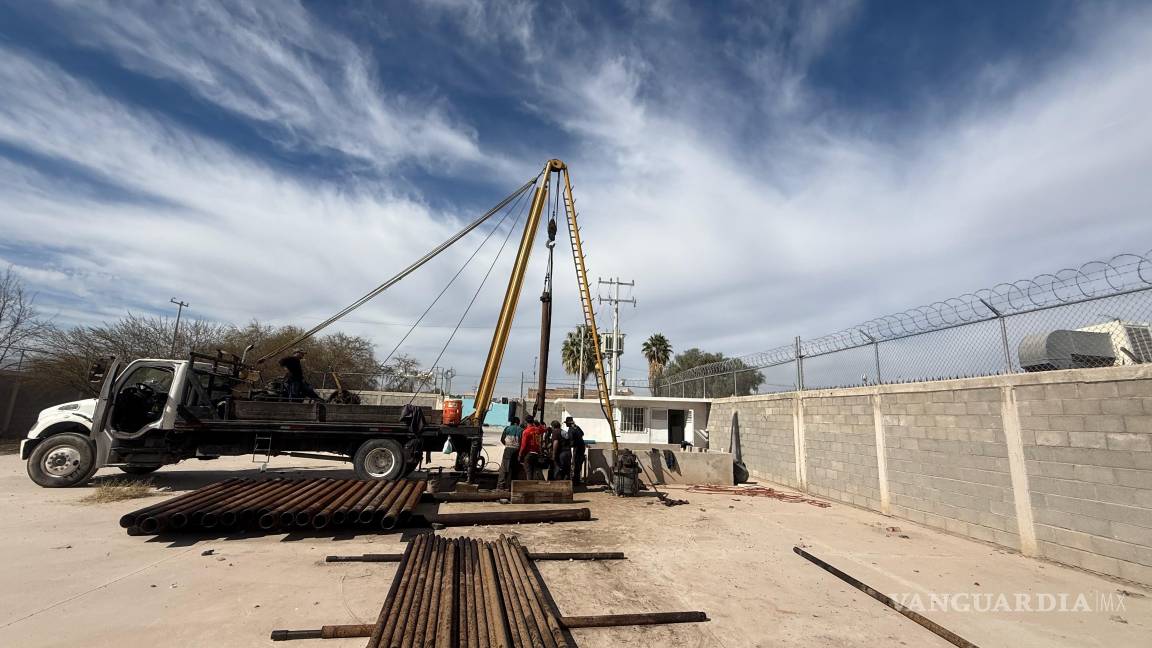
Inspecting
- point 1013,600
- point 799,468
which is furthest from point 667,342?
point 1013,600

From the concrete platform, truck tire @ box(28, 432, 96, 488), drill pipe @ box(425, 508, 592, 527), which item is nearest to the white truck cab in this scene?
truck tire @ box(28, 432, 96, 488)

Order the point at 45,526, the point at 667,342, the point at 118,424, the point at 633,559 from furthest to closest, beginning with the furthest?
the point at 667,342
the point at 118,424
the point at 45,526
the point at 633,559

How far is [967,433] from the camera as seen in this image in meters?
7.34

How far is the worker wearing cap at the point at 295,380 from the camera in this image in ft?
35.0

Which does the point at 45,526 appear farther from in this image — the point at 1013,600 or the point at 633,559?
the point at 1013,600

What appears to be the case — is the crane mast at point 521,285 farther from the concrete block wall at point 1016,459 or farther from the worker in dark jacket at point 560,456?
the concrete block wall at point 1016,459

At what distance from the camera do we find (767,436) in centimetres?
1348

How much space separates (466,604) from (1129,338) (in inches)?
309

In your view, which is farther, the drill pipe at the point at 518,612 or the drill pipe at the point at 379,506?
the drill pipe at the point at 379,506

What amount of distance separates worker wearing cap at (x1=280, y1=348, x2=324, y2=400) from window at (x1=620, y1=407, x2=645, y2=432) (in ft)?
56.2

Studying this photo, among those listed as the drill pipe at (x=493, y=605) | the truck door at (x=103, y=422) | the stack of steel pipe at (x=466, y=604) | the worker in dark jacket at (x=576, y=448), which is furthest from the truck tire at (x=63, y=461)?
the worker in dark jacket at (x=576, y=448)

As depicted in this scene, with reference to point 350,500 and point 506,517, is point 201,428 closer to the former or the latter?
point 350,500

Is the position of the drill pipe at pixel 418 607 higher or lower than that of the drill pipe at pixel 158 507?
lower

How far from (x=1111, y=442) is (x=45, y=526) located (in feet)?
43.9
